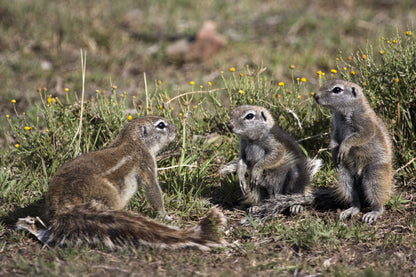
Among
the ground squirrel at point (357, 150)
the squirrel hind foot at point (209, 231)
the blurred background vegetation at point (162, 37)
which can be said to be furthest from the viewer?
the blurred background vegetation at point (162, 37)

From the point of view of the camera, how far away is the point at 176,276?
14.0 ft

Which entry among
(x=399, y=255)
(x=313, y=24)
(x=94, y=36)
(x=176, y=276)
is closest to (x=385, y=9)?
(x=313, y=24)

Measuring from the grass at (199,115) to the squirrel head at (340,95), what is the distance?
0.67m

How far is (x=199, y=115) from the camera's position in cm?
717

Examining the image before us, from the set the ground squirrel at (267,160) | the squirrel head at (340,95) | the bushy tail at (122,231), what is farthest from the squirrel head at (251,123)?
the bushy tail at (122,231)

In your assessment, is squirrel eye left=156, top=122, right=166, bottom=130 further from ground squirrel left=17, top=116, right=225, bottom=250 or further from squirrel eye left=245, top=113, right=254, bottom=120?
squirrel eye left=245, top=113, right=254, bottom=120

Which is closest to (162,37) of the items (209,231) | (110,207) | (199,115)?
(199,115)

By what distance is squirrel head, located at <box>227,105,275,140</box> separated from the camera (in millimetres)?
5785

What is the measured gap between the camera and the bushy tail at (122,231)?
445cm

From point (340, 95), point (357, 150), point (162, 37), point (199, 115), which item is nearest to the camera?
point (357, 150)

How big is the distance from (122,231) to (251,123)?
1.97 meters

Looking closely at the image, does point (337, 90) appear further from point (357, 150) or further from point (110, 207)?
point (110, 207)

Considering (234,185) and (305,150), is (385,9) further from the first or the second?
(234,185)

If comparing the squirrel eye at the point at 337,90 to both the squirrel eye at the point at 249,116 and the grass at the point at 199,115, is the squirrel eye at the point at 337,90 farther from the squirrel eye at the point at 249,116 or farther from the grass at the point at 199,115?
the squirrel eye at the point at 249,116
